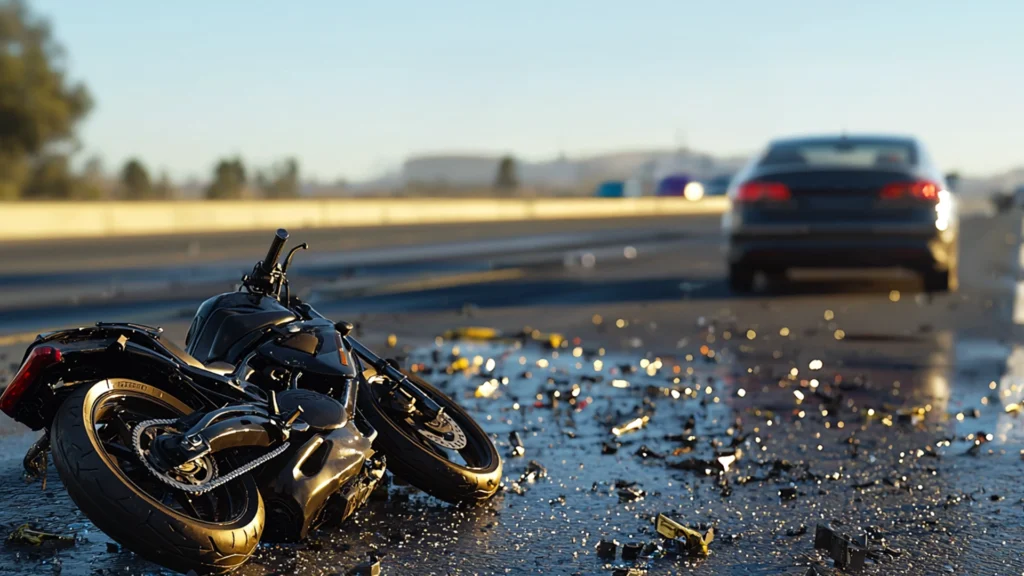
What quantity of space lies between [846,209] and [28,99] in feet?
200

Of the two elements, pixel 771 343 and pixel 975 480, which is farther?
pixel 771 343

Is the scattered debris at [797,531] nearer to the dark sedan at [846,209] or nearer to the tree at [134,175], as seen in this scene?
the dark sedan at [846,209]

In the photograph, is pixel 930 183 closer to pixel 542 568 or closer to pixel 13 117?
pixel 542 568

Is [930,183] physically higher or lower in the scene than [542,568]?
higher

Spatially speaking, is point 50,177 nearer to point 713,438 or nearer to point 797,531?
point 713,438

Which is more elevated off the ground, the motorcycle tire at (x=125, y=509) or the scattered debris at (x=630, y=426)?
the motorcycle tire at (x=125, y=509)

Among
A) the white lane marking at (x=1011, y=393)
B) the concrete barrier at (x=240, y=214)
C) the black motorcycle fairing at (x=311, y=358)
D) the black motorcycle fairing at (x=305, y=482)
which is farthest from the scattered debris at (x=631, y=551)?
the concrete barrier at (x=240, y=214)

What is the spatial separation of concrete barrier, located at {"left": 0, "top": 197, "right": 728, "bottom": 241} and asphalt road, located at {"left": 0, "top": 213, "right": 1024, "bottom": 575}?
1926 cm

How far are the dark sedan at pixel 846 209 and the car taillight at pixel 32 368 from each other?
10869 millimetres

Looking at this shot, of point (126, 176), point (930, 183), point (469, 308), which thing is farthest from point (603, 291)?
point (126, 176)

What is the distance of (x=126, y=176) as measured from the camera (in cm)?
8844

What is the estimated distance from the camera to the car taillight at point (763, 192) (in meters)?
14.1

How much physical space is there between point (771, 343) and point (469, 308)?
4050mm

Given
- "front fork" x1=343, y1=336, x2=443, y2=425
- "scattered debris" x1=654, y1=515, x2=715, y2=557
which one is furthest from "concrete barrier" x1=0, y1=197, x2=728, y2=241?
"scattered debris" x1=654, y1=515, x2=715, y2=557
